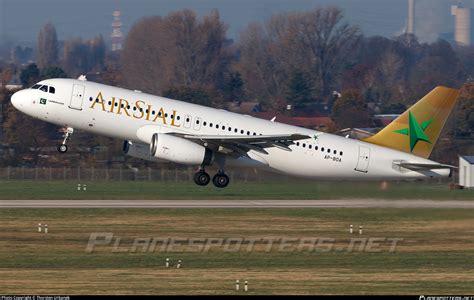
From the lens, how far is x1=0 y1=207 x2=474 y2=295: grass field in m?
32.5

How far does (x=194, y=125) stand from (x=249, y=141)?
2.74 m

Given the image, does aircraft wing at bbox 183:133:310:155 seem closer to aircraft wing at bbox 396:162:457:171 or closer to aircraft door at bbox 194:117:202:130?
aircraft door at bbox 194:117:202:130

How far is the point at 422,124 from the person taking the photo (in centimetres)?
5259

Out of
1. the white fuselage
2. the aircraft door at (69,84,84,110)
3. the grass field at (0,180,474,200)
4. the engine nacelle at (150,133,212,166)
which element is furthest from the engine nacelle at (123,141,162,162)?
Result: the grass field at (0,180,474,200)

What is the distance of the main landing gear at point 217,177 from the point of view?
5194 centimetres

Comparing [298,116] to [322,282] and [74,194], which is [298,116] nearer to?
[74,194]

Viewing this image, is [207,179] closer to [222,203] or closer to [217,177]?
[217,177]

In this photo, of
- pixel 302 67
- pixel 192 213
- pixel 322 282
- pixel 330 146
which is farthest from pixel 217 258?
pixel 302 67

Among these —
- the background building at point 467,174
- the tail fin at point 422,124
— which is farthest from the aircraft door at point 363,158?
the background building at point 467,174

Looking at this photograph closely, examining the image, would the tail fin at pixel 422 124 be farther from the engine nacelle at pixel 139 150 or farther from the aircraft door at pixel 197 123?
the engine nacelle at pixel 139 150

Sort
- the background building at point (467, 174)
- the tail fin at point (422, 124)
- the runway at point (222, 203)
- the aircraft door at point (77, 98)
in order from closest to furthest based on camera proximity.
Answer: the runway at point (222, 203) < the aircraft door at point (77, 98) < the tail fin at point (422, 124) < the background building at point (467, 174)

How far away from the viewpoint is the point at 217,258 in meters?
37.5

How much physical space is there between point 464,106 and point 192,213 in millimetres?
57369

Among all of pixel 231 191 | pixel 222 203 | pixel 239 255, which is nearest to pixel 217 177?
pixel 222 203
